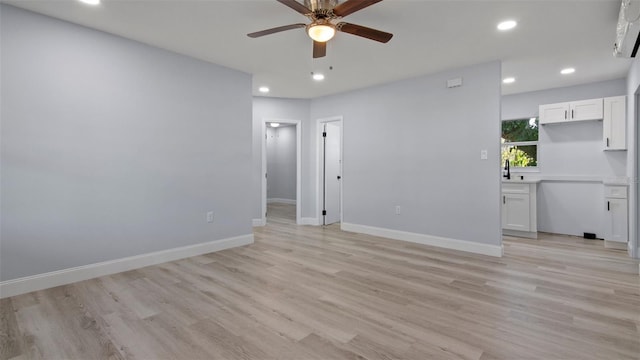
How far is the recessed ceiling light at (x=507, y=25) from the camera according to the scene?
112 inches

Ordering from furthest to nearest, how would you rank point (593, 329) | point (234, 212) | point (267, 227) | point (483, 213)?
point (267, 227) → point (234, 212) → point (483, 213) → point (593, 329)

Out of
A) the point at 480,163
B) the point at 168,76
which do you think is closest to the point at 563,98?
the point at 480,163

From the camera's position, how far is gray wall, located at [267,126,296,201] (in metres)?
9.46

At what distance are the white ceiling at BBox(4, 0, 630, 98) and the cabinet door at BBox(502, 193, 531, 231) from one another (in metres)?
1.85

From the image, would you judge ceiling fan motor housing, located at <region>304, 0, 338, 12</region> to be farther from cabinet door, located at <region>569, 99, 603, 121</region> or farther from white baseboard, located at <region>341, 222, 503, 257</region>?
cabinet door, located at <region>569, 99, 603, 121</region>

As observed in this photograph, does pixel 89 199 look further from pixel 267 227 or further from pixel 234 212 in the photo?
pixel 267 227

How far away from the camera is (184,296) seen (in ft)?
8.59

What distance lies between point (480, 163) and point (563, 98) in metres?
2.47

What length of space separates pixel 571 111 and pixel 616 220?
1.76 metres

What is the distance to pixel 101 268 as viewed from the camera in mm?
3098

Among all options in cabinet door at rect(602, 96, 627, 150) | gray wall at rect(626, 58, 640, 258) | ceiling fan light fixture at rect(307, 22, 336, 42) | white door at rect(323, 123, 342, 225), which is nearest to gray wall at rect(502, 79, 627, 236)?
cabinet door at rect(602, 96, 627, 150)

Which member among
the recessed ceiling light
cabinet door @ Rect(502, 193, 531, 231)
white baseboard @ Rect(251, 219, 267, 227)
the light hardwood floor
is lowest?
the light hardwood floor

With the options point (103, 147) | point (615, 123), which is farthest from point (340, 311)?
point (615, 123)

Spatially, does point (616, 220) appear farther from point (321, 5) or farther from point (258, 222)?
point (258, 222)
